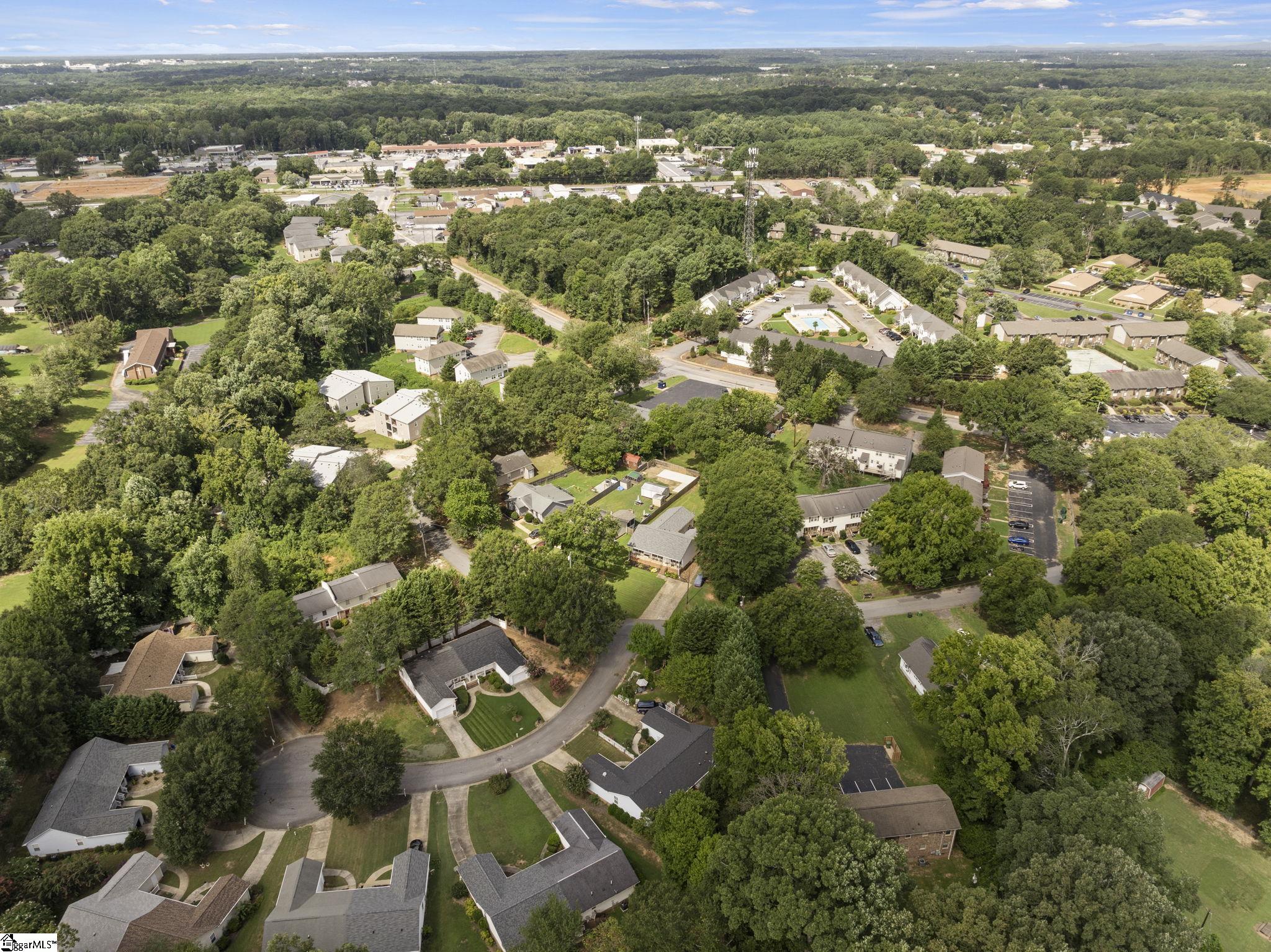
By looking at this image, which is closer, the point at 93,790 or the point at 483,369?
the point at 93,790

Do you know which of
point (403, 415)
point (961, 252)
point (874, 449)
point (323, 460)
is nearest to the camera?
point (323, 460)

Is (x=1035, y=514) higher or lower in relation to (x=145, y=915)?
lower

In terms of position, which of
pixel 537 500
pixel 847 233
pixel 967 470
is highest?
pixel 847 233

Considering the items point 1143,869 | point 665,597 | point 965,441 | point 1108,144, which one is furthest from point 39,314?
point 1108,144

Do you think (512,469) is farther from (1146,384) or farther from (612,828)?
(1146,384)

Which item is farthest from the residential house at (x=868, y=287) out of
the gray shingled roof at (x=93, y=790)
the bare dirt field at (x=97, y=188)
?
the bare dirt field at (x=97, y=188)

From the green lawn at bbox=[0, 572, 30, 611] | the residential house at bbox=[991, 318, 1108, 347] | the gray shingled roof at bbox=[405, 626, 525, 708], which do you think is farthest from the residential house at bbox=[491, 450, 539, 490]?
the residential house at bbox=[991, 318, 1108, 347]

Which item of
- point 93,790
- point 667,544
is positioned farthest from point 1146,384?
point 93,790

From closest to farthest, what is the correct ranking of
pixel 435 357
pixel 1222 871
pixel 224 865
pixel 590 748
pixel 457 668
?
pixel 1222 871 → pixel 224 865 → pixel 590 748 → pixel 457 668 → pixel 435 357
